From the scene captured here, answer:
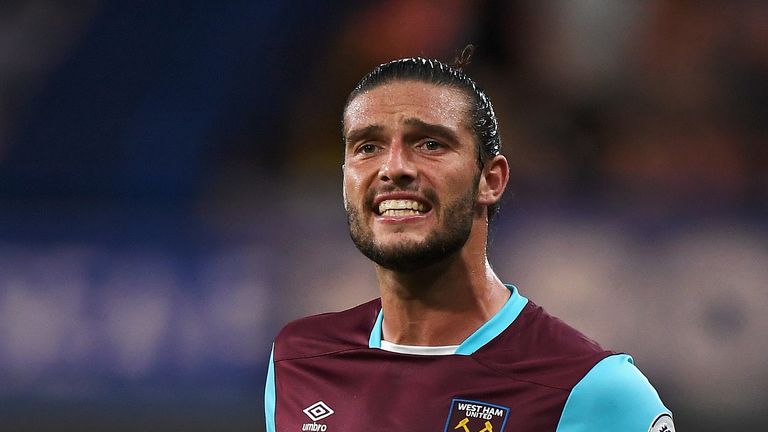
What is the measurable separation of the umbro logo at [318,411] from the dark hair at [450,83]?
616 millimetres

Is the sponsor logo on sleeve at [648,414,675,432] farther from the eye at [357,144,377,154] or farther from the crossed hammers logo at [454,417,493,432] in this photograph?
the eye at [357,144,377,154]

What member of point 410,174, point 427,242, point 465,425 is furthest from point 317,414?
point 410,174

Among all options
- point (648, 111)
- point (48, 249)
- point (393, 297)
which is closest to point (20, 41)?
point (48, 249)

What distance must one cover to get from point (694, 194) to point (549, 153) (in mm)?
622

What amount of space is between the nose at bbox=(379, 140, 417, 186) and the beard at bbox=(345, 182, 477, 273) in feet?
0.17

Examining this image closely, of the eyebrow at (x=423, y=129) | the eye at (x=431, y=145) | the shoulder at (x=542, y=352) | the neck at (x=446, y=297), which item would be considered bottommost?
the shoulder at (x=542, y=352)

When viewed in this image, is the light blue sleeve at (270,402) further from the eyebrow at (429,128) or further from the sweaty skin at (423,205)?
the eyebrow at (429,128)

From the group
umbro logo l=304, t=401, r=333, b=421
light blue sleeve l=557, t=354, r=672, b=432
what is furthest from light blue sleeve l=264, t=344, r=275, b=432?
light blue sleeve l=557, t=354, r=672, b=432

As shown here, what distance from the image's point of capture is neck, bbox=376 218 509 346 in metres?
2.38

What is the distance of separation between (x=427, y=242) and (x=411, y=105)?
291 mm

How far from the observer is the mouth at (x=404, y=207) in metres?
2.26

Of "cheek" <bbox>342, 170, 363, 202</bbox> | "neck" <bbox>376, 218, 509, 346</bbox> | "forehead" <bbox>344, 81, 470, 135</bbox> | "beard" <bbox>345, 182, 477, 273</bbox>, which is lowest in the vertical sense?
"neck" <bbox>376, 218, 509, 346</bbox>

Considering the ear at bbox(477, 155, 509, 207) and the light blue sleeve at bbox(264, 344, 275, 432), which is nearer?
the ear at bbox(477, 155, 509, 207)

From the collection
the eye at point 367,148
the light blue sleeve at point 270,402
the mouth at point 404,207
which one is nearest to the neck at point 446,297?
the mouth at point 404,207
